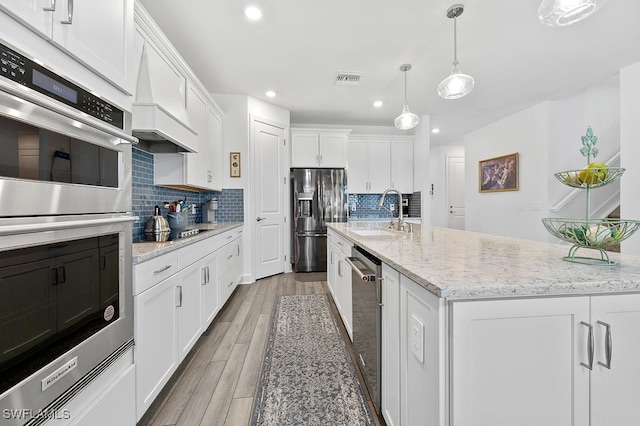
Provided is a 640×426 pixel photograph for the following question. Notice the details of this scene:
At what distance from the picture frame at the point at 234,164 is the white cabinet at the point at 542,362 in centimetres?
353

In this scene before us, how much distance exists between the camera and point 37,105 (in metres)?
0.74

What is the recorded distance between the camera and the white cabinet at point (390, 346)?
1062 millimetres

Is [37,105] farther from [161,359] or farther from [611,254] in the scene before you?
[611,254]

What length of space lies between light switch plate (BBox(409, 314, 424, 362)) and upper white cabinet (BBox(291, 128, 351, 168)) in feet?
13.1

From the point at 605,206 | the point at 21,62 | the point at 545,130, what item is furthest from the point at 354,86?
the point at 605,206

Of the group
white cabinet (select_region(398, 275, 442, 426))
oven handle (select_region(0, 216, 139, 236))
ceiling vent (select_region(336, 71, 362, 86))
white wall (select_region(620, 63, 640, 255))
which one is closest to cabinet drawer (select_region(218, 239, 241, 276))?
oven handle (select_region(0, 216, 139, 236))

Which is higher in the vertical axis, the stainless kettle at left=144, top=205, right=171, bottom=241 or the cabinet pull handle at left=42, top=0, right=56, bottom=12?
the cabinet pull handle at left=42, top=0, right=56, bottom=12

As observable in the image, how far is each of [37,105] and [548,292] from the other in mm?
1514

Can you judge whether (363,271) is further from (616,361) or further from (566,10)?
(566,10)

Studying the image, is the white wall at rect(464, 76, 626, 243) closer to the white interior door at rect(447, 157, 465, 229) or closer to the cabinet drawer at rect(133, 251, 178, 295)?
the white interior door at rect(447, 157, 465, 229)

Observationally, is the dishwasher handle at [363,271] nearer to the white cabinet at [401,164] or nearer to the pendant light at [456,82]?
the pendant light at [456,82]

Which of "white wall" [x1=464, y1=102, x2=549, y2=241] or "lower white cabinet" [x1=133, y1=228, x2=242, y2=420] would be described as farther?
"white wall" [x1=464, y1=102, x2=549, y2=241]

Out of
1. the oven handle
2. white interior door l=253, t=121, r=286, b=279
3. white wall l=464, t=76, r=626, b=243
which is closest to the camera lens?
the oven handle

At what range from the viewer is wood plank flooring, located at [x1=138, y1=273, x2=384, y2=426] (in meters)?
1.39
